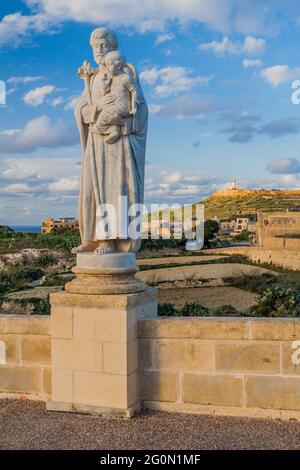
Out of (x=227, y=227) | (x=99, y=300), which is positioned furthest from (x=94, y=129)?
(x=227, y=227)

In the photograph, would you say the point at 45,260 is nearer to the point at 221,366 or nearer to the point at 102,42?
the point at 102,42

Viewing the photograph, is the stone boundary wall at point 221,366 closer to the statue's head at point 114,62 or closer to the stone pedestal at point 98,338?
the stone pedestal at point 98,338

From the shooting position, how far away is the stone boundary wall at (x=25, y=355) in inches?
219

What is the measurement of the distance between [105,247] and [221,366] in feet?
5.16

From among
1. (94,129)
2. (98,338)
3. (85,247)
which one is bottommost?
(98,338)

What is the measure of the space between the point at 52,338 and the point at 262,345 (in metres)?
1.98

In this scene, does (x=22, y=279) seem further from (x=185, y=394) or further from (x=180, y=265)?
(x=185, y=394)

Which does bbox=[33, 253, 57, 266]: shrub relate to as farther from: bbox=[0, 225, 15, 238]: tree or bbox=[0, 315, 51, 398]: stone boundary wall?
bbox=[0, 315, 51, 398]: stone boundary wall

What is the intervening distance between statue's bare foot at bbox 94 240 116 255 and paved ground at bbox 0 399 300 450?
1.53m

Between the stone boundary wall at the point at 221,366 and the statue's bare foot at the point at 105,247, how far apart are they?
78 centimetres

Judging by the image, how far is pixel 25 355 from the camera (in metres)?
5.64

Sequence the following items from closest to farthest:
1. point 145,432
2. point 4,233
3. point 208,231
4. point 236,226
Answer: point 145,432 → point 208,231 → point 4,233 → point 236,226

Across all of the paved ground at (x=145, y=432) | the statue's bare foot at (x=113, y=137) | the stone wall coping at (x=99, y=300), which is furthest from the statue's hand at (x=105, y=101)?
the paved ground at (x=145, y=432)
